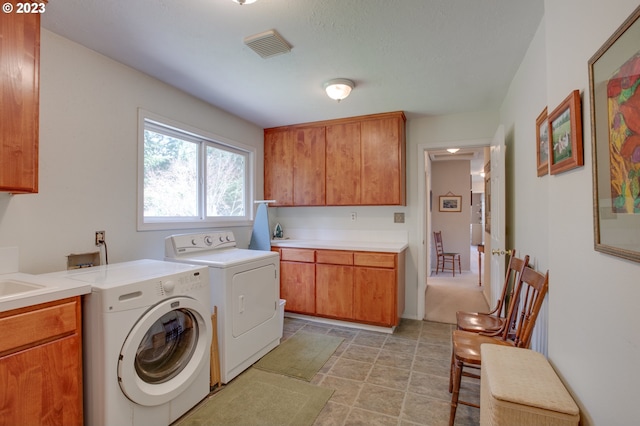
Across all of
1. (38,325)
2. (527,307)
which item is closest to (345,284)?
(527,307)

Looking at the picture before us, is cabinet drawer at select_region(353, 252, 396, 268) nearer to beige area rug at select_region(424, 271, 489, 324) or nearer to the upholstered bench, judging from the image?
beige area rug at select_region(424, 271, 489, 324)

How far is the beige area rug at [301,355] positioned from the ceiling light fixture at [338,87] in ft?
7.46

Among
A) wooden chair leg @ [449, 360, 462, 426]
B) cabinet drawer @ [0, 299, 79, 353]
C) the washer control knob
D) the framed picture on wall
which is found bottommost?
wooden chair leg @ [449, 360, 462, 426]

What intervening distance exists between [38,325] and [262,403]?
1320mm

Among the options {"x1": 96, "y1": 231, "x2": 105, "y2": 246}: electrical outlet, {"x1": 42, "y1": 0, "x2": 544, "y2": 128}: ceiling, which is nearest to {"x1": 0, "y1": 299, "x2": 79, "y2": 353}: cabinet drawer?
{"x1": 96, "y1": 231, "x2": 105, "y2": 246}: electrical outlet

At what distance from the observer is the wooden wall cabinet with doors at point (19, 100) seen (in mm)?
1422

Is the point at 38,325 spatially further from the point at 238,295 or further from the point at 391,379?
the point at 391,379

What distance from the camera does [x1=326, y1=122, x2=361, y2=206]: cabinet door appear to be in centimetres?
347

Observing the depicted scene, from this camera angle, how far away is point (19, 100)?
148 cm

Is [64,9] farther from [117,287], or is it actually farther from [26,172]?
[117,287]

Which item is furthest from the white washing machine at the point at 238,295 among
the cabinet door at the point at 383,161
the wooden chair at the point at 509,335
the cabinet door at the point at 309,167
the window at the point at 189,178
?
the wooden chair at the point at 509,335

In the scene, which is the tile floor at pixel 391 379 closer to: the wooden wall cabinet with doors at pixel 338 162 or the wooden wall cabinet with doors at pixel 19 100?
the wooden wall cabinet with doors at pixel 338 162

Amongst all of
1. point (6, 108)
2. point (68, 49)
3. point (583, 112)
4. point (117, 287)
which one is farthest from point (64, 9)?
point (583, 112)

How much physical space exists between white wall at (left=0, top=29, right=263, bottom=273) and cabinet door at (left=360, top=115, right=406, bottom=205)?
6.86ft
